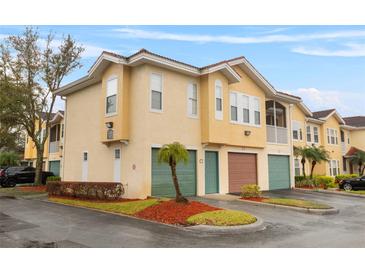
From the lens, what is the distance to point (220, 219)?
408 inches

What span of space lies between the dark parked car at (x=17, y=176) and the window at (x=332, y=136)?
89.1ft

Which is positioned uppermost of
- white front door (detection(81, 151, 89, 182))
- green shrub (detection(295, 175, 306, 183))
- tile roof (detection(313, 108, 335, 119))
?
tile roof (detection(313, 108, 335, 119))

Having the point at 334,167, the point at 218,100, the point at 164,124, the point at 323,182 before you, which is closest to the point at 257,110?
the point at 218,100

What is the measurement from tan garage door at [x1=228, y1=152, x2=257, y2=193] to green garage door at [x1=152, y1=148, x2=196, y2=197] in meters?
3.22

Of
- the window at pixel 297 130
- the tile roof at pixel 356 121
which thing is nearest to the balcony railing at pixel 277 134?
the window at pixel 297 130

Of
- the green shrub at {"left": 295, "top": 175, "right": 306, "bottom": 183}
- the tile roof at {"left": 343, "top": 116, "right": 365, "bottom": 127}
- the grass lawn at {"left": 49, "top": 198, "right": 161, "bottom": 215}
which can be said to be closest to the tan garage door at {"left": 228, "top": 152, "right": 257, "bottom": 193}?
the green shrub at {"left": 295, "top": 175, "right": 306, "bottom": 183}

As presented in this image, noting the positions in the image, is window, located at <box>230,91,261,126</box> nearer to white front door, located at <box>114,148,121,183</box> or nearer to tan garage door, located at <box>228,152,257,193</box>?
tan garage door, located at <box>228,152,257,193</box>

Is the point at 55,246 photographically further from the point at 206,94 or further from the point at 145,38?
the point at 206,94

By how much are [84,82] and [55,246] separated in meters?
13.7

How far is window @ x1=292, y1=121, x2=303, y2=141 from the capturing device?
2873 centimetres

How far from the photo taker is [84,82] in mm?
19781

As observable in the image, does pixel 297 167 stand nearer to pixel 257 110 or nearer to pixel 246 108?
pixel 257 110

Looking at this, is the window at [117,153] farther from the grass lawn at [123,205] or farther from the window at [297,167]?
the window at [297,167]

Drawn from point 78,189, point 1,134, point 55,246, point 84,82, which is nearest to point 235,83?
point 84,82
